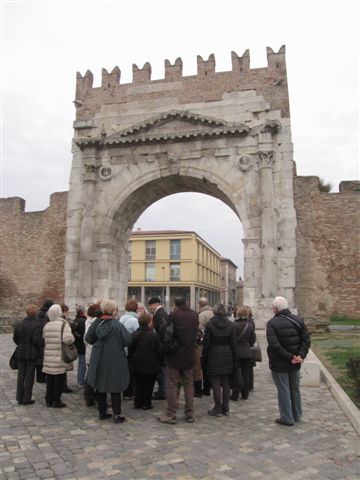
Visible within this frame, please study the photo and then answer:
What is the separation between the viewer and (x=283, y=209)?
1498 cm

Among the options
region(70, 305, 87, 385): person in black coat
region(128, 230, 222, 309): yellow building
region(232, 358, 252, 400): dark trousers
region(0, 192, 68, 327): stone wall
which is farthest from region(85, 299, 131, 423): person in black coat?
region(128, 230, 222, 309): yellow building

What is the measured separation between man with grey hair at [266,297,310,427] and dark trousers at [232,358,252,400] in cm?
109

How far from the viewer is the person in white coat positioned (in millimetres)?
6008

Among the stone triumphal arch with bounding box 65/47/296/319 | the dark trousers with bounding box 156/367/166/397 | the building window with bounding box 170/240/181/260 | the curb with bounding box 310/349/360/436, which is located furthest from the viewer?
the building window with bounding box 170/240/181/260

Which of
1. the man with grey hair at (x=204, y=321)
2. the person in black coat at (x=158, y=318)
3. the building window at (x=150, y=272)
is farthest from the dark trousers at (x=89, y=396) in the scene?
the building window at (x=150, y=272)

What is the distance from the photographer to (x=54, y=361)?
→ 6020 mm

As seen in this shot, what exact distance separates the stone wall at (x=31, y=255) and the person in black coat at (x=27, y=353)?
13.1 metres

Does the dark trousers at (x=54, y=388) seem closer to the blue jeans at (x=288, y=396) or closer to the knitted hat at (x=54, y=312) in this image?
the knitted hat at (x=54, y=312)

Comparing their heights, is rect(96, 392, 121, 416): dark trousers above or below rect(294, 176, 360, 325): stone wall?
below

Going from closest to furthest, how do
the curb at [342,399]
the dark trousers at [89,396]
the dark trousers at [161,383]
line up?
1. the curb at [342,399]
2. the dark trousers at [89,396]
3. the dark trousers at [161,383]

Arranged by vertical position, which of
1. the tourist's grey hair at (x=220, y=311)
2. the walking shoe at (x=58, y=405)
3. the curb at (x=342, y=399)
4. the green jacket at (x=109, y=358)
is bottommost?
the walking shoe at (x=58, y=405)

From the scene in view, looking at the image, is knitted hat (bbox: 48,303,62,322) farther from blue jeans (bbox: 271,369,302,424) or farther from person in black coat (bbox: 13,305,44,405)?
blue jeans (bbox: 271,369,302,424)

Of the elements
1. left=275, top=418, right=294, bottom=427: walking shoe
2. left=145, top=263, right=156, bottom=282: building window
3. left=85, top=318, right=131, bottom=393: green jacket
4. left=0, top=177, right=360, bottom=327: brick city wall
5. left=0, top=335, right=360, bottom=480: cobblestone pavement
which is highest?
left=145, top=263, right=156, bottom=282: building window

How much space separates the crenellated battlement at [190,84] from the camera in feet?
52.2
